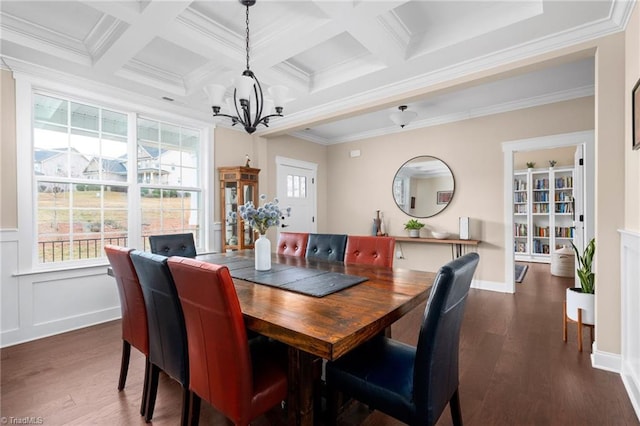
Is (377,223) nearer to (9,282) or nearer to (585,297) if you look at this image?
(585,297)

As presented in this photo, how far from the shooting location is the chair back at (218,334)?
1.17 m

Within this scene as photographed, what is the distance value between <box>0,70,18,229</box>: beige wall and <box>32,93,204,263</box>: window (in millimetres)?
176

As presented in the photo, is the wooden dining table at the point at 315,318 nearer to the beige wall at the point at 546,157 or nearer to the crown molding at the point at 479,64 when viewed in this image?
the crown molding at the point at 479,64

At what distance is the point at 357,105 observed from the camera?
3.58m

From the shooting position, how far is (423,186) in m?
4.85

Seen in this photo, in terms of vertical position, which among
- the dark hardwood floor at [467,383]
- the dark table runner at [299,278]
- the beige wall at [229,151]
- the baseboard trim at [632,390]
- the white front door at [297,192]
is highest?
the beige wall at [229,151]

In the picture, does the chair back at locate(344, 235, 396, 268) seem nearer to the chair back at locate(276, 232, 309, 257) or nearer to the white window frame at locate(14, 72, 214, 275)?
the chair back at locate(276, 232, 309, 257)

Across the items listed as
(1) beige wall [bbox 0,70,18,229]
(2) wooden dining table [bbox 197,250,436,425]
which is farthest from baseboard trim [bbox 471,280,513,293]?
(1) beige wall [bbox 0,70,18,229]

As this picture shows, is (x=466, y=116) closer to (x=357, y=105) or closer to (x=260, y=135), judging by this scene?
(x=357, y=105)

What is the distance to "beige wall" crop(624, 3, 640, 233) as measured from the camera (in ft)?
6.09

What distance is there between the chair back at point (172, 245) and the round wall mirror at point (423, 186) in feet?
11.3

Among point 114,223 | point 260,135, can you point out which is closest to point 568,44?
point 260,135

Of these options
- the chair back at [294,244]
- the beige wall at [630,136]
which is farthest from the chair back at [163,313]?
the beige wall at [630,136]

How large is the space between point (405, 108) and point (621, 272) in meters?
2.90
